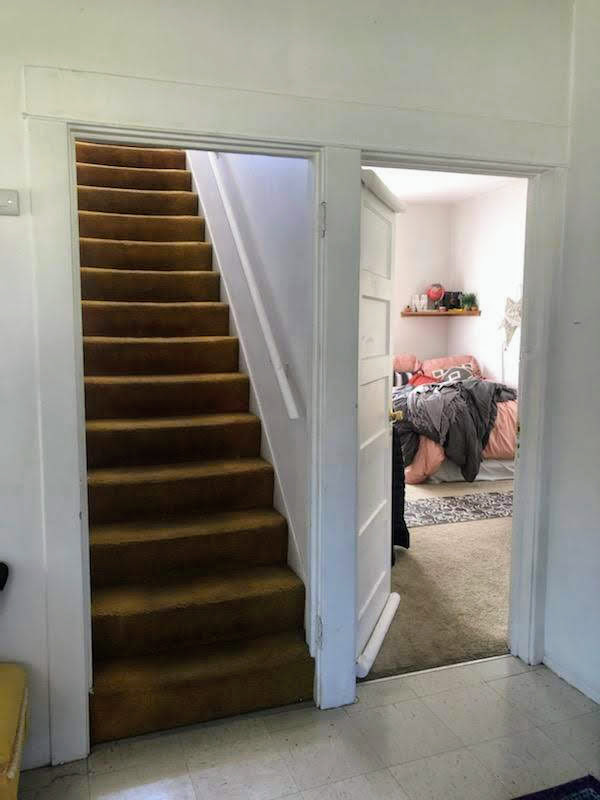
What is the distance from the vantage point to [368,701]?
2.31m

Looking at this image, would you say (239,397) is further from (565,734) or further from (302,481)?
(565,734)

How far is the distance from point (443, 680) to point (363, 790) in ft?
2.23

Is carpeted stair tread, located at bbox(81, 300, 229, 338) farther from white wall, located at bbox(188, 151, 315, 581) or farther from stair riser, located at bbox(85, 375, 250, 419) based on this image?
stair riser, located at bbox(85, 375, 250, 419)

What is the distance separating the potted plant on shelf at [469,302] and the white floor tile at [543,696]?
17.0 ft

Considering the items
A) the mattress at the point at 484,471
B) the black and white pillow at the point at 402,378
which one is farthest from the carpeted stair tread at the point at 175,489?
the black and white pillow at the point at 402,378

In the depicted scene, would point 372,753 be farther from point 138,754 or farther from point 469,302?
point 469,302

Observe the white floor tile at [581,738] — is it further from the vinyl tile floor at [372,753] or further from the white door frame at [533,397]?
the white door frame at [533,397]

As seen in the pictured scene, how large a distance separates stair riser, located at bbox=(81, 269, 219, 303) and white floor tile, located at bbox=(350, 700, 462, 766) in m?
2.38

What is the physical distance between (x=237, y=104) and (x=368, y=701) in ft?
6.76

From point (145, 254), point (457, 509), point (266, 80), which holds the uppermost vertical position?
point (266, 80)

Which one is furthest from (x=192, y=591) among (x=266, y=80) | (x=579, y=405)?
(x=266, y=80)

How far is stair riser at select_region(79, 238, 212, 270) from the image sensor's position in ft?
12.0

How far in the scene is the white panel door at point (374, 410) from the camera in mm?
2475

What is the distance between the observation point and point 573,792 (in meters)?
1.86
